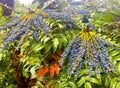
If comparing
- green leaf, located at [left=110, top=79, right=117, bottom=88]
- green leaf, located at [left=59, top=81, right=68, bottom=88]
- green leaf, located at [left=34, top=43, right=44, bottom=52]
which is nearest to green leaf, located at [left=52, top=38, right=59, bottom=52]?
green leaf, located at [left=34, top=43, right=44, bottom=52]

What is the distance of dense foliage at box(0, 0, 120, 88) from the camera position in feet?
6.34

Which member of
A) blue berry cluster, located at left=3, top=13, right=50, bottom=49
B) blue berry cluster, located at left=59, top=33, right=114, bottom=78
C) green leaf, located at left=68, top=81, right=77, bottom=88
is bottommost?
green leaf, located at left=68, top=81, right=77, bottom=88

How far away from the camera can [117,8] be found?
2.47 meters

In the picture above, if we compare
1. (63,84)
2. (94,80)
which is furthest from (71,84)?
(94,80)

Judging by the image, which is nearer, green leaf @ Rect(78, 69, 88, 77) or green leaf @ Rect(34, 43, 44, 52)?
green leaf @ Rect(78, 69, 88, 77)

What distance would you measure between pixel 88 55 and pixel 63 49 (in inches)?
13.7

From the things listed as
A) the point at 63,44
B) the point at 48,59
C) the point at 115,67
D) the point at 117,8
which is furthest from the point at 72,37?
the point at 117,8

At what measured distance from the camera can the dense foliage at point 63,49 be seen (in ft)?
6.34

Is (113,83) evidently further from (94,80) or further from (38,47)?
(38,47)

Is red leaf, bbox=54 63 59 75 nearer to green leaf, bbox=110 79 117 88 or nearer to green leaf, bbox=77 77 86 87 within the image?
green leaf, bbox=77 77 86 87

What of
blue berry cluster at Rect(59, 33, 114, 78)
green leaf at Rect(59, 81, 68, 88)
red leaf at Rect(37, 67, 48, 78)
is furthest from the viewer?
red leaf at Rect(37, 67, 48, 78)

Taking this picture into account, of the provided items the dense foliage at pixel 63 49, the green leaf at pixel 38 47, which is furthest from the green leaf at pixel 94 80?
the green leaf at pixel 38 47

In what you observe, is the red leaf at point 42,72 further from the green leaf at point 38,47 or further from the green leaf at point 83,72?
the green leaf at point 83,72

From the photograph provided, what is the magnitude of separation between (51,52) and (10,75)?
54 centimetres
